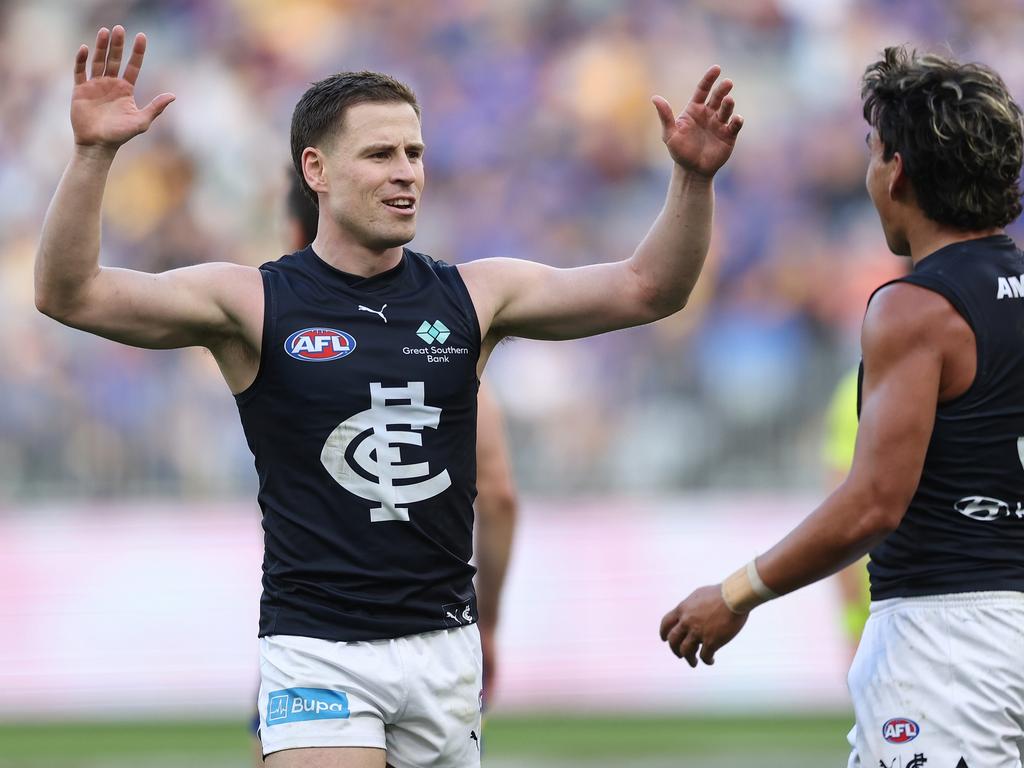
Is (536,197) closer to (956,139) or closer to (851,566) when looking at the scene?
(851,566)

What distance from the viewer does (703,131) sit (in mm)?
4695

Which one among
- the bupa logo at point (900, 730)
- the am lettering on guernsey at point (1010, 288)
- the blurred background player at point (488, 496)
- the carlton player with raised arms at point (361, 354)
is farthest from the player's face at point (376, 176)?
the bupa logo at point (900, 730)

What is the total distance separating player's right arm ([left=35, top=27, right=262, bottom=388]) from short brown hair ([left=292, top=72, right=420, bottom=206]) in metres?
0.56

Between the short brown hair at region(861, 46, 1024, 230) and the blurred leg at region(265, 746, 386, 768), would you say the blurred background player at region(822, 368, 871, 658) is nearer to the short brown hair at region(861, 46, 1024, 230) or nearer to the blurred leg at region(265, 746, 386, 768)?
the short brown hair at region(861, 46, 1024, 230)

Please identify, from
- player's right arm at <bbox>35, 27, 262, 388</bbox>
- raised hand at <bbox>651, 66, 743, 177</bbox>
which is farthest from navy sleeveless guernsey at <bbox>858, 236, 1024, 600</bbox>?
player's right arm at <bbox>35, 27, 262, 388</bbox>

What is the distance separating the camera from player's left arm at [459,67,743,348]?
469 centimetres

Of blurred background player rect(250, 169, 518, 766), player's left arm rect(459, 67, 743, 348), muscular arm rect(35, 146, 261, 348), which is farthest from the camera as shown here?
blurred background player rect(250, 169, 518, 766)

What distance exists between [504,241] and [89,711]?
16.8 feet

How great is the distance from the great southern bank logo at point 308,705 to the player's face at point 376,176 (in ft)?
4.32

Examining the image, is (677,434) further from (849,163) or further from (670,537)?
(849,163)

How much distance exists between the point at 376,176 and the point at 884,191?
1468 mm

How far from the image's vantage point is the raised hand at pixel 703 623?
4234mm

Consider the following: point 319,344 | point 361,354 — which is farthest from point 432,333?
point 319,344

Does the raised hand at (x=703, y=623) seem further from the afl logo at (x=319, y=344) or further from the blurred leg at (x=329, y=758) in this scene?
the afl logo at (x=319, y=344)
